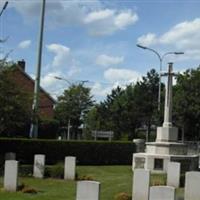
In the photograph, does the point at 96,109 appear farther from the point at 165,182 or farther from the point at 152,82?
the point at 165,182

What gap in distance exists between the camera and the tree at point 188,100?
65.4 metres

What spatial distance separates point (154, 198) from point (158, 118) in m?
48.8

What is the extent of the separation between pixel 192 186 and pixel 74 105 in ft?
232

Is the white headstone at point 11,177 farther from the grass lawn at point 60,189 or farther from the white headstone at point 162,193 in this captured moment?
the white headstone at point 162,193

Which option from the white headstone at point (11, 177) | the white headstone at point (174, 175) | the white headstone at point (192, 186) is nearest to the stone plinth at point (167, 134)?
the white headstone at point (174, 175)

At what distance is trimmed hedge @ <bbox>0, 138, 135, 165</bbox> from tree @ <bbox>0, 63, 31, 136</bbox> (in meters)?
5.41

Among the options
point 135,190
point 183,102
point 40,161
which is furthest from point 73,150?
point 183,102

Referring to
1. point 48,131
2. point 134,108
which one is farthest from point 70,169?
point 134,108

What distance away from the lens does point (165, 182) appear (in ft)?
76.9

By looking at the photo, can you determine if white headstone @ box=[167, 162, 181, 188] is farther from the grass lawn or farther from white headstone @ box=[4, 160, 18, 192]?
white headstone @ box=[4, 160, 18, 192]

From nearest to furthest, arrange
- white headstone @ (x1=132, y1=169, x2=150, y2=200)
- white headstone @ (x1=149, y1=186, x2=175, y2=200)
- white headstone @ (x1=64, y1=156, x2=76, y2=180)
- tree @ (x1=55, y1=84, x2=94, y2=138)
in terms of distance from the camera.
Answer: white headstone @ (x1=149, y1=186, x2=175, y2=200) → white headstone @ (x1=132, y1=169, x2=150, y2=200) → white headstone @ (x1=64, y1=156, x2=76, y2=180) → tree @ (x1=55, y1=84, x2=94, y2=138)

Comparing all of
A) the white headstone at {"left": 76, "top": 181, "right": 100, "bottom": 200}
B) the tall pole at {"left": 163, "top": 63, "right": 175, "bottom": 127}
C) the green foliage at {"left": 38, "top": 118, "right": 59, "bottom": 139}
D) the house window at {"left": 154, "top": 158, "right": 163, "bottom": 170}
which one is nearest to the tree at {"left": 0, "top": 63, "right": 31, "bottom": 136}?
the house window at {"left": 154, "top": 158, "right": 163, "bottom": 170}

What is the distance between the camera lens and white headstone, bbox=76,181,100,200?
14.2 m

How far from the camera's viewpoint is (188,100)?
2594 inches
